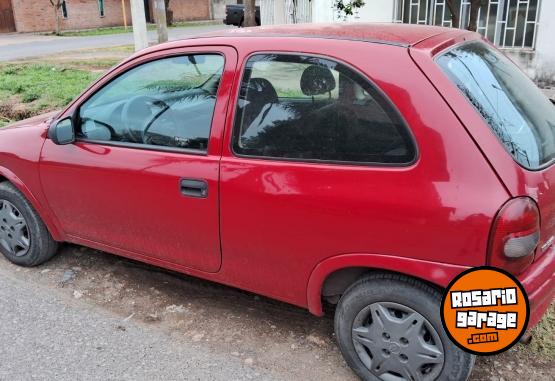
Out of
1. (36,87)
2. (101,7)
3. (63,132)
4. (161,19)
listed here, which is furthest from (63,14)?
(63,132)

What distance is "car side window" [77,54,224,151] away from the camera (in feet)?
9.89

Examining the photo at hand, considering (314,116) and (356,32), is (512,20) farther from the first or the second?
(314,116)

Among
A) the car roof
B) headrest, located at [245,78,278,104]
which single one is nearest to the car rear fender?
headrest, located at [245,78,278,104]

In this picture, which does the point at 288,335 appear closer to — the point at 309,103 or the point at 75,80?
the point at 309,103

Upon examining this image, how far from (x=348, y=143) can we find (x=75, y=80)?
10.1m

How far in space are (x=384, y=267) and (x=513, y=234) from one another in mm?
550

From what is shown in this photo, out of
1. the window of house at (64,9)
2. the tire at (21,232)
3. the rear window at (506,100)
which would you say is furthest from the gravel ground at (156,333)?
the window of house at (64,9)

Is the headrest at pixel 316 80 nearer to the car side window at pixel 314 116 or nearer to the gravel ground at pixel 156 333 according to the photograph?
the car side window at pixel 314 116

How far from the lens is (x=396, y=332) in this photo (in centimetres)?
251

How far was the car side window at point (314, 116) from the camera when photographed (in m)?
2.45

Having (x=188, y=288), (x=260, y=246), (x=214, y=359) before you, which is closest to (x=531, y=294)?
(x=260, y=246)

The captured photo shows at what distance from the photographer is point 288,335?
10.5ft

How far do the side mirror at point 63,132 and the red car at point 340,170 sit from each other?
2 cm

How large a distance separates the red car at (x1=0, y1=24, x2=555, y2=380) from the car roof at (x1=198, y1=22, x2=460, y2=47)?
2cm
